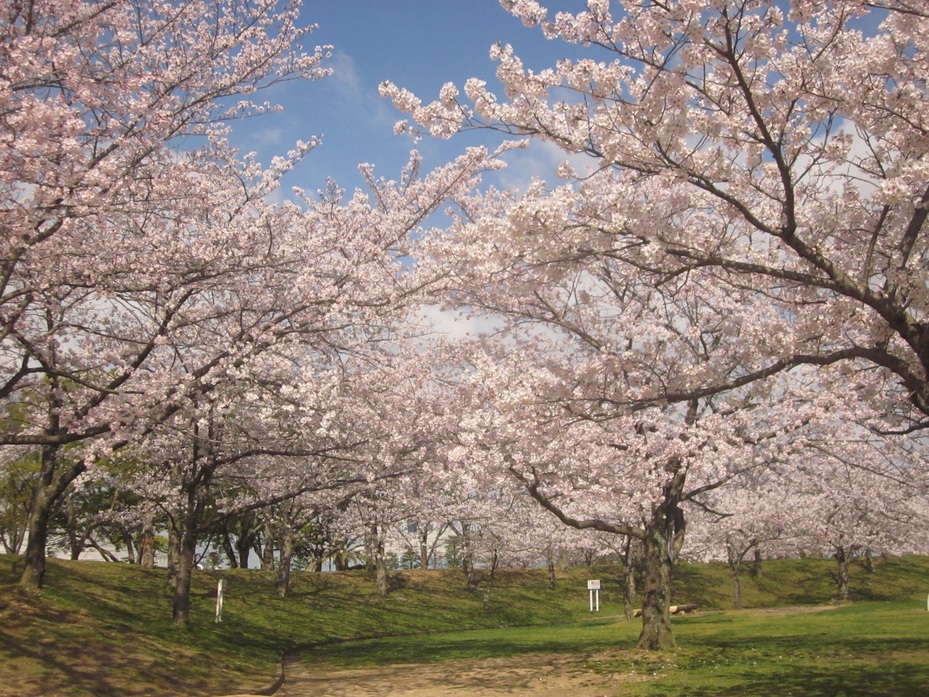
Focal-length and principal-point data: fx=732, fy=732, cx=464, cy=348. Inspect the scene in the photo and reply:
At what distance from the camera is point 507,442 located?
15.3 metres

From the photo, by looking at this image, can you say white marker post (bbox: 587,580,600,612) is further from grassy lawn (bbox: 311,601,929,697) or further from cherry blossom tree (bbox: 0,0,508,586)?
cherry blossom tree (bbox: 0,0,508,586)

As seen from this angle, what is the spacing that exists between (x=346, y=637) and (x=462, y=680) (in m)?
15.8

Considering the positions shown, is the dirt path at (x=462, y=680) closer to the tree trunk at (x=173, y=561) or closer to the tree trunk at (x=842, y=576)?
the tree trunk at (x=173, y=561)

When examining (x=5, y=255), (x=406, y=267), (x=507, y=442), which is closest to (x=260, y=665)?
(x=507, y=442)

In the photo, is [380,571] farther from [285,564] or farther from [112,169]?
[112,169]

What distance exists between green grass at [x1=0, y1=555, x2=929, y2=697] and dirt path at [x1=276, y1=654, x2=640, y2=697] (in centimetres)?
76

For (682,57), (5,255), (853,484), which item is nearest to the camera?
(682,57)

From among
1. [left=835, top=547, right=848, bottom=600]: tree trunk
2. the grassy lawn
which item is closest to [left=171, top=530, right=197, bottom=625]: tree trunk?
the grassy lawn

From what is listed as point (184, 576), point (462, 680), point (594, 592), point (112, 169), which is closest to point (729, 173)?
point (112, 169)

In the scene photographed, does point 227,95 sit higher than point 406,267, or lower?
higher

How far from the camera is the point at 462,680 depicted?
52.6 ft

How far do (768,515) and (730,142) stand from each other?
44.2 metres

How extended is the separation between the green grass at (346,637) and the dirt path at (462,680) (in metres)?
0.76

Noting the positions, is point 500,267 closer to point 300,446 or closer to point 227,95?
point 227,95
